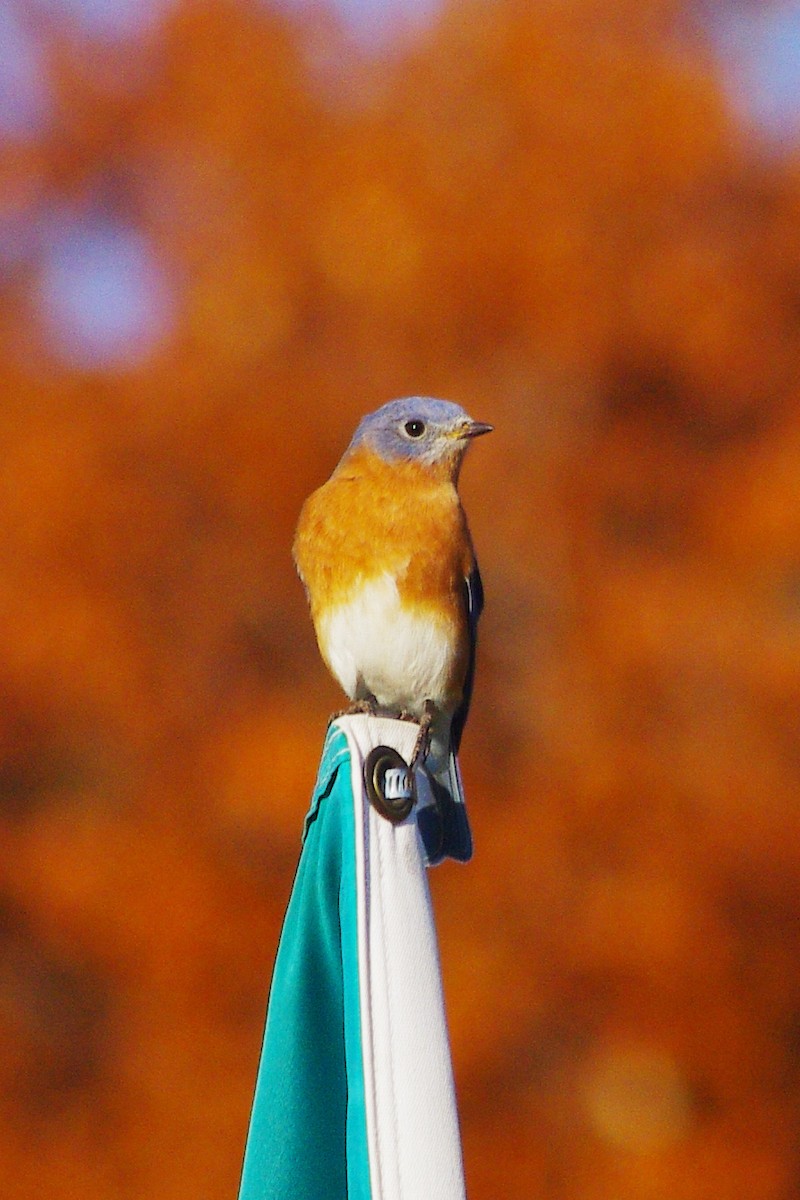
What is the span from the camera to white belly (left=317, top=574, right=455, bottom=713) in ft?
10.0

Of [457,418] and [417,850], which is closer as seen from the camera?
[417,850]

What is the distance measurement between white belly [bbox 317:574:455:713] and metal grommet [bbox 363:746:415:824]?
144 centimetres

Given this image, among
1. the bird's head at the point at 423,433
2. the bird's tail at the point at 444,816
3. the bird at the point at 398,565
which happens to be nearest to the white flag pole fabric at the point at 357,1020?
the bird's tail at the point at 444,816

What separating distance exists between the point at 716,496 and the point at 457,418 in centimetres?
626

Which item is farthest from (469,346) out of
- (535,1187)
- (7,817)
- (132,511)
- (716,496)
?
(535,1187)

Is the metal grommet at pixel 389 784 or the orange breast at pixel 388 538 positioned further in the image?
the orange breast at pixel 388 538

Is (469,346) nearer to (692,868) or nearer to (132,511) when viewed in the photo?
(132,511)

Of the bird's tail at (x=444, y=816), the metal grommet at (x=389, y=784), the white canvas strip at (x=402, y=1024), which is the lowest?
the white canvas strip at (x=402, y=1024)

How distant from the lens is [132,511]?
28.7ft

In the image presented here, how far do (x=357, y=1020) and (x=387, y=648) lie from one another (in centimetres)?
168

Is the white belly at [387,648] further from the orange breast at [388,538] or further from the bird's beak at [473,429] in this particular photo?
the bird's beak at [473,429]

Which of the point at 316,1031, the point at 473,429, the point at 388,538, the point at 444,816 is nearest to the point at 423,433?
the point at 473,429

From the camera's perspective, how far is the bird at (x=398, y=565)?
305 cm

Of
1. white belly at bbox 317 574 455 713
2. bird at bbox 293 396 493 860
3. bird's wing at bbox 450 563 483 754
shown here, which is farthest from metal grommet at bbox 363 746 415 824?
bird's wing at bbox 450 563 483 754
